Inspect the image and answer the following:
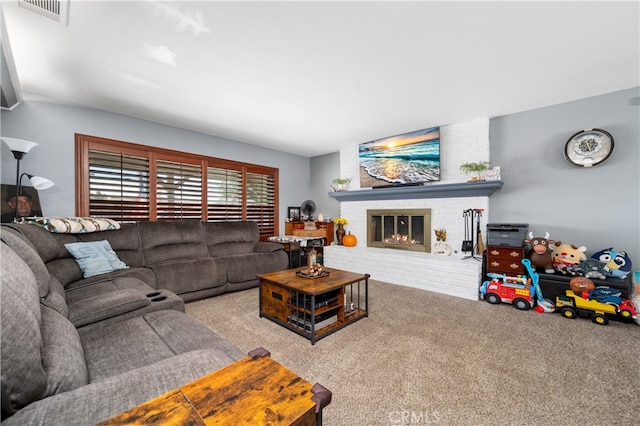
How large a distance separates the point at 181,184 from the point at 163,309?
9.13 feet

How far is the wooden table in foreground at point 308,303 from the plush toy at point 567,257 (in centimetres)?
227

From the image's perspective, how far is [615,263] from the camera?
261 centimetres

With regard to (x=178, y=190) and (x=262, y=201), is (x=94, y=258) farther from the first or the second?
(x=262, y=201)

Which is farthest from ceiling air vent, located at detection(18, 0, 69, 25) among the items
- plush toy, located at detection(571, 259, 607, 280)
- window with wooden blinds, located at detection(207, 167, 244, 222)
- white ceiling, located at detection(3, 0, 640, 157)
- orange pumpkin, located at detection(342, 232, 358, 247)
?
plush toy, located at detection(571, 259, 607, 280)

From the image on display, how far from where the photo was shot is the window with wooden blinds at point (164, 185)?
3.32m

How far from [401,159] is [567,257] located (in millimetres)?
2412

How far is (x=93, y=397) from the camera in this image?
0.74 m

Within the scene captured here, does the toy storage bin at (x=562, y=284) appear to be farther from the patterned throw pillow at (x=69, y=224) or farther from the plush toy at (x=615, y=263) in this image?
the patterned throw pillow at (x=69, y=224)

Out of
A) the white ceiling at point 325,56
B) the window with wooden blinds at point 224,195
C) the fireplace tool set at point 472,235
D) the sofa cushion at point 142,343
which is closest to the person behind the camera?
the sofa cushion at point 142,343

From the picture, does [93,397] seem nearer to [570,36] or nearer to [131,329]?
[131,329]

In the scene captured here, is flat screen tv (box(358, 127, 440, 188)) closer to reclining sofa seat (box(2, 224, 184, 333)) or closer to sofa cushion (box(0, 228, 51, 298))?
reclining sofa seat (box(2, 224, 184, 333))

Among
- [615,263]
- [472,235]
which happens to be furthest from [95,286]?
[615,263]

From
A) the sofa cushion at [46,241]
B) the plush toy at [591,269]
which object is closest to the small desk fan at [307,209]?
the sofa cushion at [46,241]
